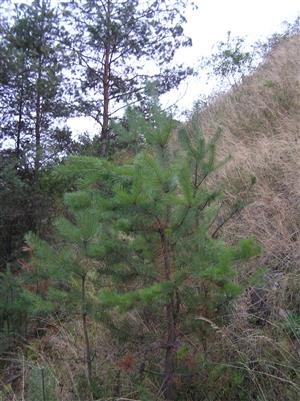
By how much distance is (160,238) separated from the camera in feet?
8.31

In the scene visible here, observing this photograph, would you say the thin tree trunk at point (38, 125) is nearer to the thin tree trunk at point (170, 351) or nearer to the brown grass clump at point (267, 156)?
the brown grass clump at point (267, 156)

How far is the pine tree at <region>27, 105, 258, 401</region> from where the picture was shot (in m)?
2.27

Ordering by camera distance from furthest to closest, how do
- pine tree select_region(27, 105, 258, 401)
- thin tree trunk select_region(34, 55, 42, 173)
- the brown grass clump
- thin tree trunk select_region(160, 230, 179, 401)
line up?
1. thin tree trunk select_region(34, 55, 42, 173)
2. the brown grass clump
3. thin tree trunk select_region(160, 230, 179, 401)
4. pine tree select_region(27, 105, 258, 401)

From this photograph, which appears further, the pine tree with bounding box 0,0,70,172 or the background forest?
the pine tree with bounding box 0,0,70,172

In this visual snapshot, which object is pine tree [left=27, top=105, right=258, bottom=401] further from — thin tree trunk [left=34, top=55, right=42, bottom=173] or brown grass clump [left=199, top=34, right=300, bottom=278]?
thin tree trunk [left=34, top=55, right=42, bottom=173]

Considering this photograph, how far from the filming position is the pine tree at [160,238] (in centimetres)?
227

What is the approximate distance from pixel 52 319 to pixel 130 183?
2.36 meters

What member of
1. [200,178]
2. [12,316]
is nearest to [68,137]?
[12,316]

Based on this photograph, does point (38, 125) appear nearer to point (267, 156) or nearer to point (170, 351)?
point (267, 156)

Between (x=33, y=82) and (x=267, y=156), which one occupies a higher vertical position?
(x=33, y=82)

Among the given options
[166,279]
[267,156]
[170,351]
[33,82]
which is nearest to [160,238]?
[166,279]

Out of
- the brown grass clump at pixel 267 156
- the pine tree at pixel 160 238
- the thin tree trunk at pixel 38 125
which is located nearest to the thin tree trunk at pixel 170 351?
the pine tree at pixel 160 238

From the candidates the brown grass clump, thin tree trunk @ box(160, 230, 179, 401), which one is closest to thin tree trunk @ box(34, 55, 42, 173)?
the brown grass clump

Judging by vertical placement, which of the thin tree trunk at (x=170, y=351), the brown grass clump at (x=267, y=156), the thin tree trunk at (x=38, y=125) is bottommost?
the thin tree trunk at (x=170, y=351)
